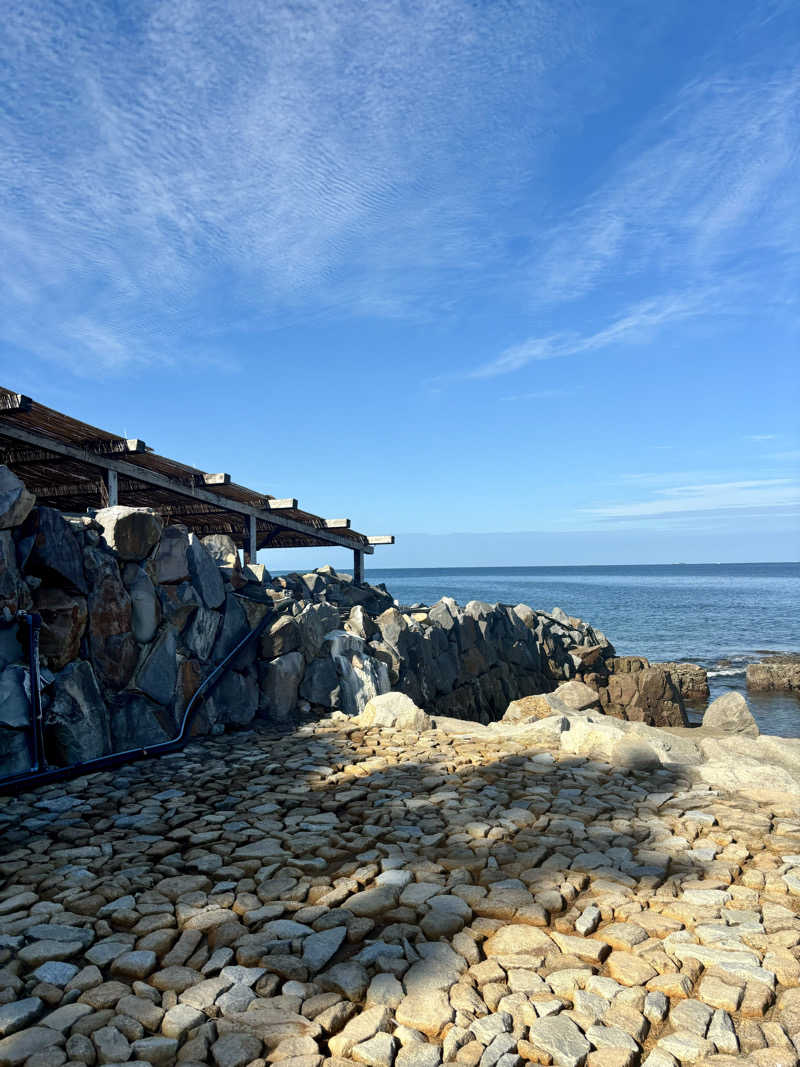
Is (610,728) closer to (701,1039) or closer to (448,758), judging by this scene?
(448,758)

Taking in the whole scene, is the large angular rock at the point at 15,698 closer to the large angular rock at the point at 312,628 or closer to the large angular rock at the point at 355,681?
the large angular rock at the point at 312,628

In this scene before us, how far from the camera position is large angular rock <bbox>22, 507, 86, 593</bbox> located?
19.6 feet

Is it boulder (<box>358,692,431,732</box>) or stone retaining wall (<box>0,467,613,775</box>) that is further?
boulder (<box>358,692,431,732</box>)

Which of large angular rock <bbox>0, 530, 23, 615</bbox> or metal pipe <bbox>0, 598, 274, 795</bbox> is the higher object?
large angular rock <bbox>0, 530, 23, 615</bbox>


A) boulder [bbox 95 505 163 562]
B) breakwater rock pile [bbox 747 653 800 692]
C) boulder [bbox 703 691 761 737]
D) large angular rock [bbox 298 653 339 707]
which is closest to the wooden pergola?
boulder [bbox 95 505 163 562]

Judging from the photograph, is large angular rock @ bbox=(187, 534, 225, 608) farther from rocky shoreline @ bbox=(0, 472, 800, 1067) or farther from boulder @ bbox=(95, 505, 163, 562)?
boulder @ bbox=(95, 505, 163, 562)

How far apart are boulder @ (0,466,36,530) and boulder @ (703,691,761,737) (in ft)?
33.8

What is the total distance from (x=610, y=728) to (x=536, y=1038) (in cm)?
404

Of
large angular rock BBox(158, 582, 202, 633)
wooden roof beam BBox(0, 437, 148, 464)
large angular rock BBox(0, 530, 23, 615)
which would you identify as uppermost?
wooden roof beam BBox(0, 437, 148, 464)

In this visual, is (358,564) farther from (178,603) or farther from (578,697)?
(178,603)

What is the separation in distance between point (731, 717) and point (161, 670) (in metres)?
9.10

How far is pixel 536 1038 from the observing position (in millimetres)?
2467

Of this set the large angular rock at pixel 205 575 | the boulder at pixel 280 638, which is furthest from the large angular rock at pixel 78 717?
the boulder at pixel 280 638

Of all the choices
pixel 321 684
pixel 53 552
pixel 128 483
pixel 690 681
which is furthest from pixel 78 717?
pixel 690 681
